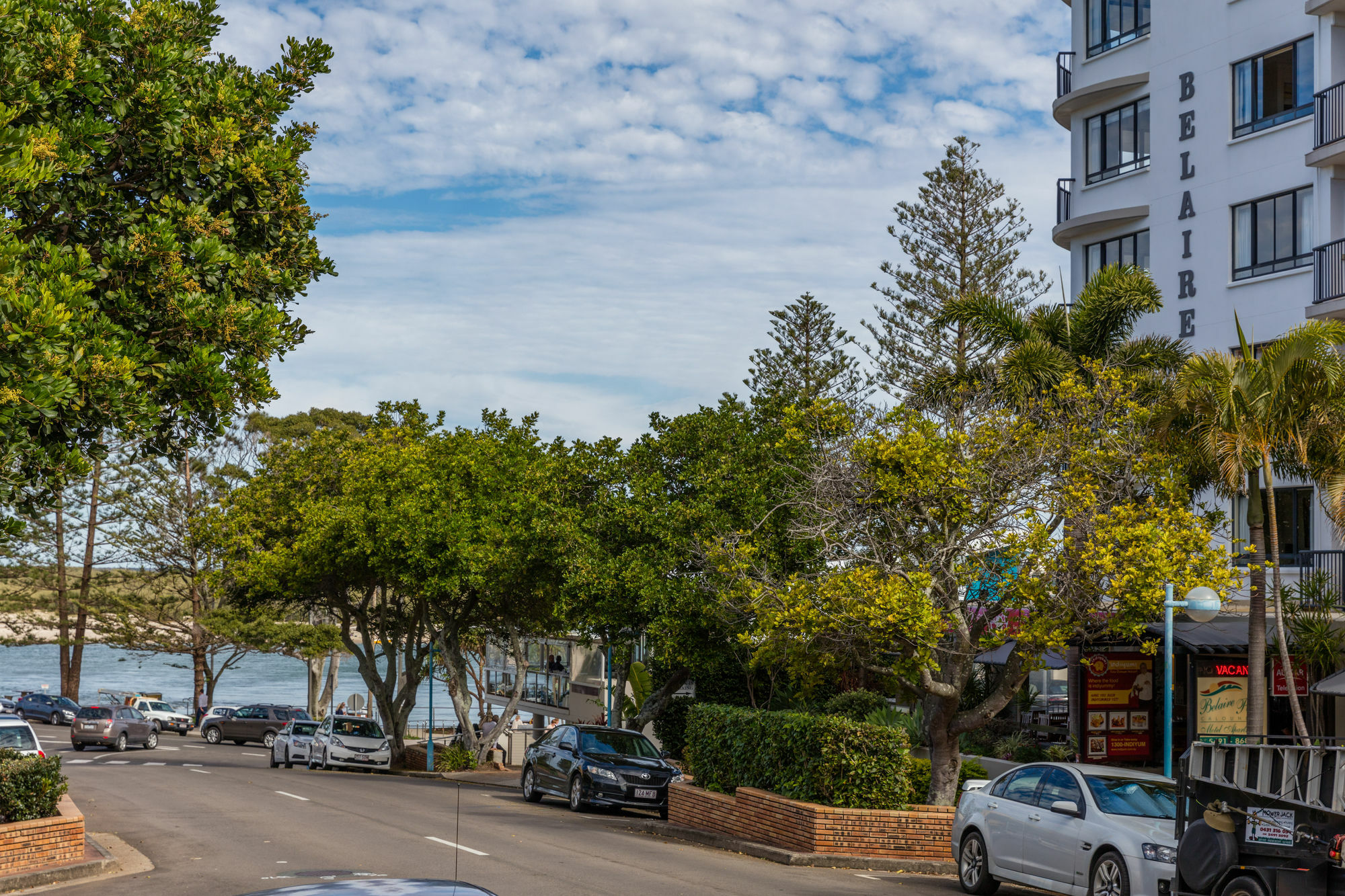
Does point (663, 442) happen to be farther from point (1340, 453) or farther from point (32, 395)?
point (32, 395)

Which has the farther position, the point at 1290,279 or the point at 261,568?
the point at 261,568

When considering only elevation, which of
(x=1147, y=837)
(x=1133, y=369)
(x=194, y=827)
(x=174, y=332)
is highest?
(x=1133, y=369)

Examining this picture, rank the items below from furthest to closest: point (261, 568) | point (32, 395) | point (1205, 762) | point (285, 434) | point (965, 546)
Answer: point (285, 434), point (261, 568), point (965, 546), point (1205, 762), point (32, 395)

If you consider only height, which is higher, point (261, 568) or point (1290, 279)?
point (1290, 279)

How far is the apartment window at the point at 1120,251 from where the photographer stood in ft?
100.0

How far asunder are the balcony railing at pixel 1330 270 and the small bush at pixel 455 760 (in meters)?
24.8

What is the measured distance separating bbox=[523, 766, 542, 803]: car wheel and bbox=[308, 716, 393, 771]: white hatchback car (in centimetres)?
1138

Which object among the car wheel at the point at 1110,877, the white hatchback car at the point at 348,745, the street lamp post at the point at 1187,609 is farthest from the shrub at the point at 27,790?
the white hatchback car at the point at 348,745

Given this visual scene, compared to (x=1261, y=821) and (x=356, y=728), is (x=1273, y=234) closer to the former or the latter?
(x=1261, y=821)

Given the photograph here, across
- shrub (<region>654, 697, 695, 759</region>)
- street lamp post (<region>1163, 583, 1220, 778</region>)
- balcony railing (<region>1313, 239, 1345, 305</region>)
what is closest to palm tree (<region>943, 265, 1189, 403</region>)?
balcony railing (<region>1313, 239, 1345, 305</region>)

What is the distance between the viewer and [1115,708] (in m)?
26.1

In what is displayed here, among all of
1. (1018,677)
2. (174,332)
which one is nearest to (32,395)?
(174,332)

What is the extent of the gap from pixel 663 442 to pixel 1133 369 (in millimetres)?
9105

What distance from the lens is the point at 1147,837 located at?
12094mm
